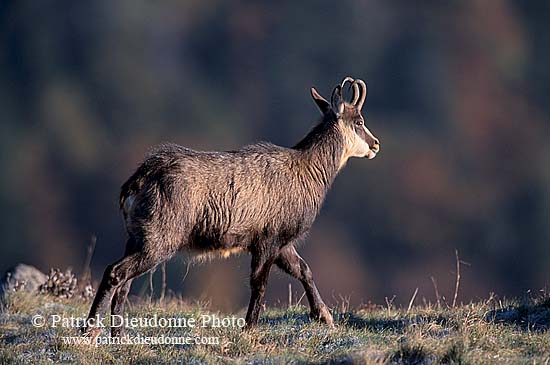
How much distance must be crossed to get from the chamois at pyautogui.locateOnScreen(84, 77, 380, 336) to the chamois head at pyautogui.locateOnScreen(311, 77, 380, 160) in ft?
0.09

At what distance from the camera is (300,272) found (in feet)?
35.3

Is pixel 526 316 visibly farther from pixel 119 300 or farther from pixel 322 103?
pixel 119 300

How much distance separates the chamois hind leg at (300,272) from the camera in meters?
10.5

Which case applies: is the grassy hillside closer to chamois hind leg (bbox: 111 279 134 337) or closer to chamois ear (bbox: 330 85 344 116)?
chamois hind leg (bbox: 111 279 134 337)

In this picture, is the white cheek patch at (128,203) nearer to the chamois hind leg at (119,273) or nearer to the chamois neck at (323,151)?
the chamois hind leg at (119,273)

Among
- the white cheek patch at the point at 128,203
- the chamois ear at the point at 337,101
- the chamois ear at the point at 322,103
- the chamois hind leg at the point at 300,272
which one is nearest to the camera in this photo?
the white cheek patch at the point at 128,203

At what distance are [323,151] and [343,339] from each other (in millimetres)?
2736

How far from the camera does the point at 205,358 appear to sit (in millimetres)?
8344

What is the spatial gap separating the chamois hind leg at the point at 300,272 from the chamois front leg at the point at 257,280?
507 mm

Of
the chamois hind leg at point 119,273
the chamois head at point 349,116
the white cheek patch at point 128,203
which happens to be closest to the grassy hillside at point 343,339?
the chamois hind leg at point 119,273

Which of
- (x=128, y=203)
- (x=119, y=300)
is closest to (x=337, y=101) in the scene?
(x=128, y=203)

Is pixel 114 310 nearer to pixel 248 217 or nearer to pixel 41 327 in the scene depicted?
pixel 41 327

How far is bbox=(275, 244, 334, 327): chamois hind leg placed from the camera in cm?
1050

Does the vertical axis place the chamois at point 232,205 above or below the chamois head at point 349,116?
below
